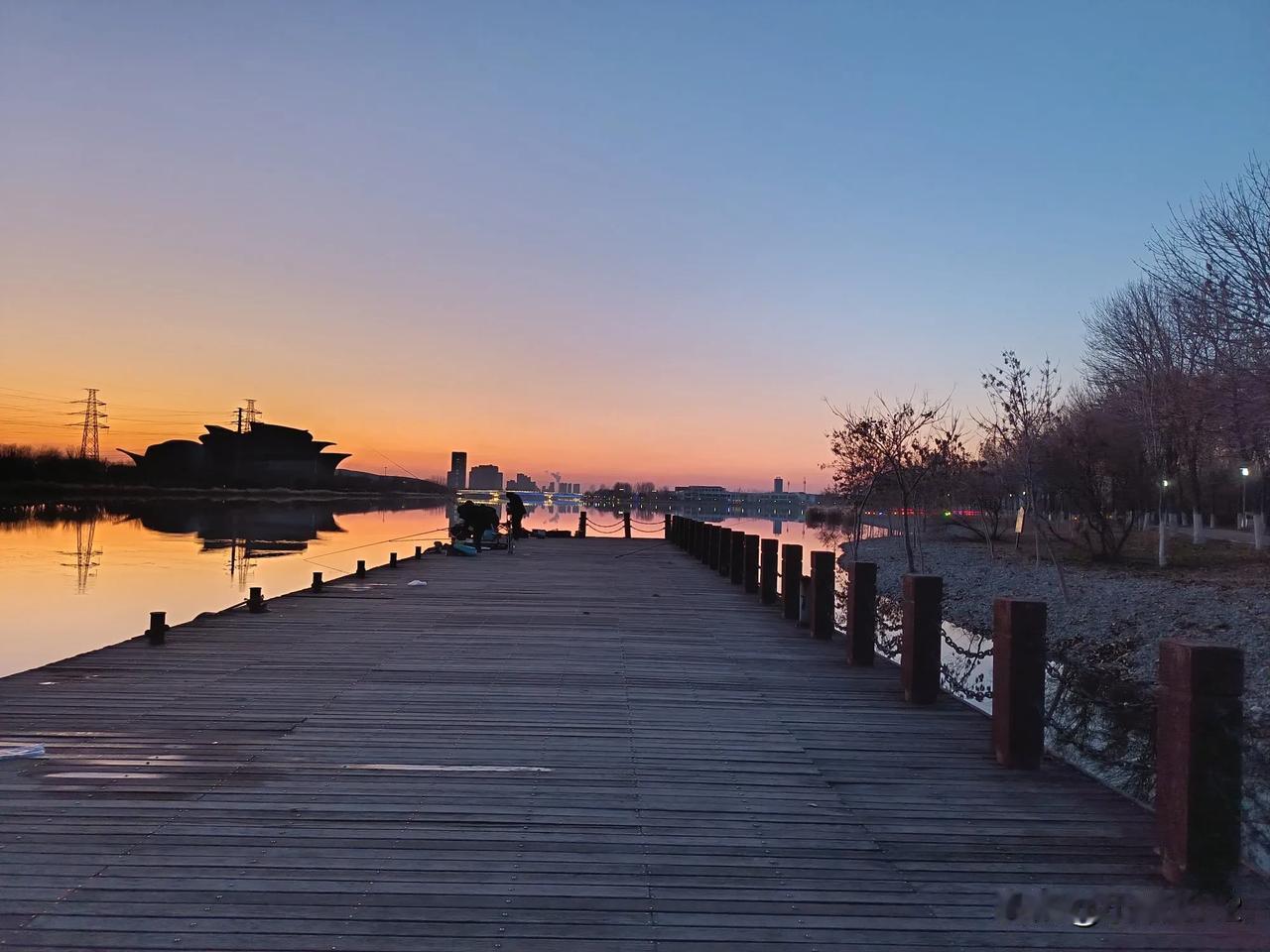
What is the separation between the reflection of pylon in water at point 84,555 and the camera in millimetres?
26091

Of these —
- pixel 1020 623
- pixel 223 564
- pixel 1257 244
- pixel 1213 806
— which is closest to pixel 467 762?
pixel 1020 623

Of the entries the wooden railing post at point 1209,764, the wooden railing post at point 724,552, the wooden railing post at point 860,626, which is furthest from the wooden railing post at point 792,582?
the wooden railing post at point 1209,764

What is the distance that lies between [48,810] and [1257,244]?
878 inches

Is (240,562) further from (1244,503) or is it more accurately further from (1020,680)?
(1244,503)

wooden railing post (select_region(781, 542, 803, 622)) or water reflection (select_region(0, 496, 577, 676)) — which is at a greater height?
wooden railing post (select_region(781, 542, 803, 622))

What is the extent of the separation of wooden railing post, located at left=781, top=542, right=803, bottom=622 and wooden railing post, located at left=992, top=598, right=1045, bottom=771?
231 inches

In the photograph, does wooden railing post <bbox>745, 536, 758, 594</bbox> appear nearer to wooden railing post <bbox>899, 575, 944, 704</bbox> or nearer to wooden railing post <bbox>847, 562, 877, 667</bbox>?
wooden railing post <bbox>847, 562, 877, 667</bbox>

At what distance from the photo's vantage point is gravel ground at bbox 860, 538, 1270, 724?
46.2 ft

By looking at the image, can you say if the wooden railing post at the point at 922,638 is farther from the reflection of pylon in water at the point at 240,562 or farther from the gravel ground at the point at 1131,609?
the reflection of pylon in water at the point at 240,562

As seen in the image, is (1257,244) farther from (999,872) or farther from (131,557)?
(131,557)

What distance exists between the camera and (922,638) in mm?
6867

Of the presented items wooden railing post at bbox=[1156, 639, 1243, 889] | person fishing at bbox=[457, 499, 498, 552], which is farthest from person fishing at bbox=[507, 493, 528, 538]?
wooden railing post at bbox=[1156, 639, 1243, 889]

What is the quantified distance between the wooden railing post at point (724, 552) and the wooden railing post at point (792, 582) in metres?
5.63

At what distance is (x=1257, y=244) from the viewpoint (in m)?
18.9
